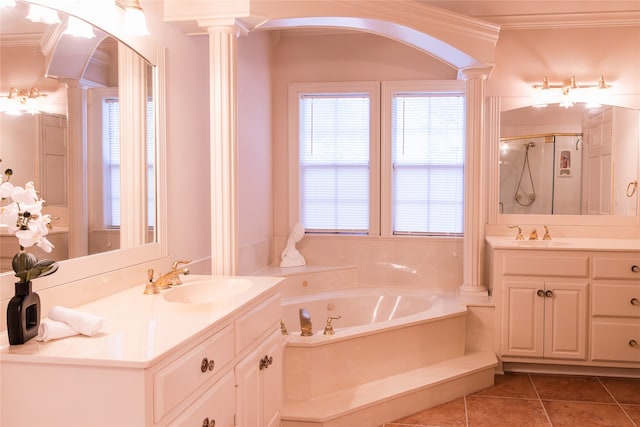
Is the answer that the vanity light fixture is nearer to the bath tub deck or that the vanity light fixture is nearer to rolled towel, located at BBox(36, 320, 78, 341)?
rolled towel, located at BBox(36, 320, 78, 341)

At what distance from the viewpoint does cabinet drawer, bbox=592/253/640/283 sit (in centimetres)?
359

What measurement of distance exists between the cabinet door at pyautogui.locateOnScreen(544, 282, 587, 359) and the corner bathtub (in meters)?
0.58

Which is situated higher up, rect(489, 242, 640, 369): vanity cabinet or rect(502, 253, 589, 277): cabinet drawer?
rect(502, 253, 589, 277): cabinet drawer

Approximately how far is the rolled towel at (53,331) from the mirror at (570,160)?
11.9 feet

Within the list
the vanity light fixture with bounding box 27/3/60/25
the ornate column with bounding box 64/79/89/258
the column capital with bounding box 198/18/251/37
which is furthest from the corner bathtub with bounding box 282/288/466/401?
the vanity light fixture with bounding box 27/3/60/25

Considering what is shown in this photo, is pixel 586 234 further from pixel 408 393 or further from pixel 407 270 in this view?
pixel 408 393

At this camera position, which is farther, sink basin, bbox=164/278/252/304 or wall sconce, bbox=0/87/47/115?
sink basin, bbox=164/278/252/304

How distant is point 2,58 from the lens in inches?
64.5

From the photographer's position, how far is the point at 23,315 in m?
1.48

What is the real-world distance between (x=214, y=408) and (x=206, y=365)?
18 cm

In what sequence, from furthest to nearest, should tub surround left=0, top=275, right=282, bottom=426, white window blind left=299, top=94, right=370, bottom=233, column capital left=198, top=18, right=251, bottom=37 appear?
white window blind left=299, top=94, right=370, bottom=233 < column capital left=198, top=18, right=251, bottom=37 < tub surround left=0, top=275, right=282, bottom=426

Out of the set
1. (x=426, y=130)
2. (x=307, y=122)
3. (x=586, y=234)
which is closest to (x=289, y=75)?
(x=307, y=122)

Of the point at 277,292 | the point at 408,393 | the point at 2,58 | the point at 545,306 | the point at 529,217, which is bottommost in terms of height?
the point at 408,393

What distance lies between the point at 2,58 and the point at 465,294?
3345 millimetres
